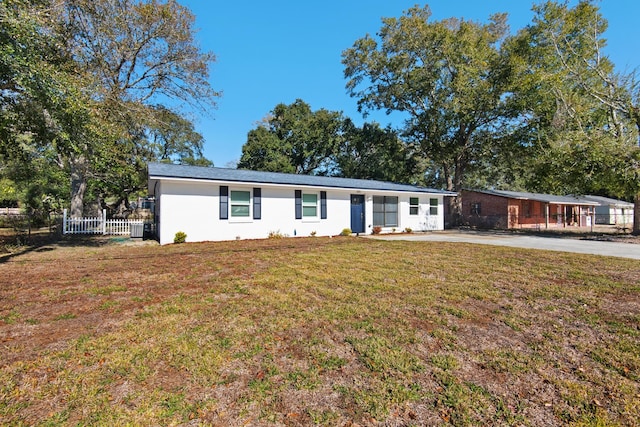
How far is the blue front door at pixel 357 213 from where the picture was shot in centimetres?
1632

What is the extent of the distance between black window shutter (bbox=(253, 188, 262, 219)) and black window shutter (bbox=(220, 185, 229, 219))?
1156mm

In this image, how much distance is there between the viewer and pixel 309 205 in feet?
49.3

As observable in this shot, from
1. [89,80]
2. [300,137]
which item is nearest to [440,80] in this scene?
[300,137]

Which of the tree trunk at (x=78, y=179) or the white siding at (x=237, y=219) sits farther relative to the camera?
the tree trunk at (x=78, y=179)

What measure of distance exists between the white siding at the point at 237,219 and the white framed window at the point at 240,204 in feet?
0.51

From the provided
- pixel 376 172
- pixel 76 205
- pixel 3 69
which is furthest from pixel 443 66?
pixel 76 205

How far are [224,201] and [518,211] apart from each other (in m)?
23.5

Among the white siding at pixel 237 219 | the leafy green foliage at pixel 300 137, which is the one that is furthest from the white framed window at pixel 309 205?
the leafy green foliage at pixel 300 137

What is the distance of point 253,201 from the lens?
1345 cm

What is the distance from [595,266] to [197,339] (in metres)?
8.94

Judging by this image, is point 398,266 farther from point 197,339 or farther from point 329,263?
point 197,339

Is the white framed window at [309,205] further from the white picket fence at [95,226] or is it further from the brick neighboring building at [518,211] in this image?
the brick neighboring building at [518,211]

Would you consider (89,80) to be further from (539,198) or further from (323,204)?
(539,198)

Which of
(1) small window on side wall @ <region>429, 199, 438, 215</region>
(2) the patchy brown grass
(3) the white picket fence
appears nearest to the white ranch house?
(1) small window on side wall @ <region>429, 199, 438, 215</region>
